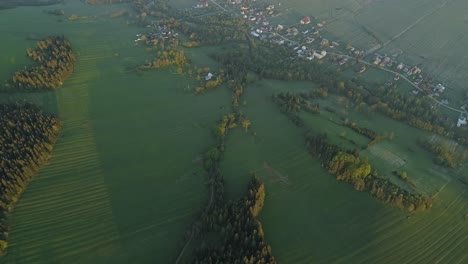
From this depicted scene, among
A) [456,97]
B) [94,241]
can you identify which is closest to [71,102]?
[94,241]

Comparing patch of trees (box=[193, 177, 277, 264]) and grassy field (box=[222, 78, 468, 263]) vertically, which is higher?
patch of trees (box=[193, 177, 277, 264])

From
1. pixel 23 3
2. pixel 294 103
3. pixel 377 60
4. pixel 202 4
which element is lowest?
pixel 377 60

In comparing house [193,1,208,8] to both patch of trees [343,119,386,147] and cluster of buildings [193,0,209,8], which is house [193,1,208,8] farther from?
patch of trees [343,119,386,147]

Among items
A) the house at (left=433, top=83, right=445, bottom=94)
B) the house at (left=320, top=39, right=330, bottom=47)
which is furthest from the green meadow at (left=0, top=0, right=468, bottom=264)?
the house at (left=320, top=39, right=330, bottom=47)

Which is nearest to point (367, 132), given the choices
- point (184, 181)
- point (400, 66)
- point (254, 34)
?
point (184, 181)

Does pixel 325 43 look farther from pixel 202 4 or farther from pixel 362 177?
pixel 362 177

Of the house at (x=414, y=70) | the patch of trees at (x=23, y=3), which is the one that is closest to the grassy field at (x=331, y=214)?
the house at (x=414, y=70)
